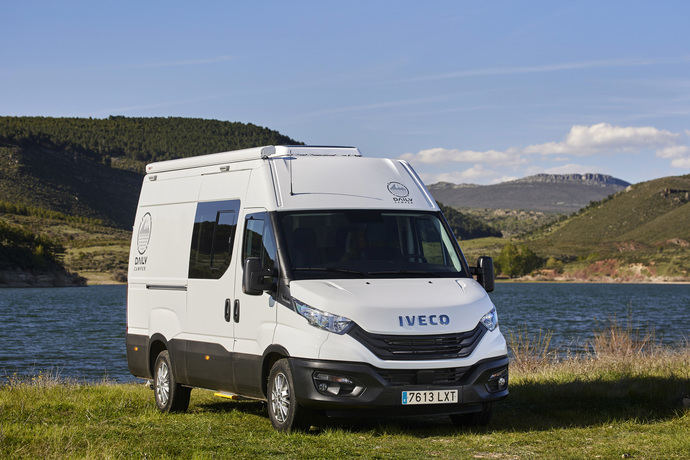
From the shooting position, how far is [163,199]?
13.6 metres

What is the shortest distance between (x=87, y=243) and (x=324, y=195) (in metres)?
162

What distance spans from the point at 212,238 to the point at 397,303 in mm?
3102

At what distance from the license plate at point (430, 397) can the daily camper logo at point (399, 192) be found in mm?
2562

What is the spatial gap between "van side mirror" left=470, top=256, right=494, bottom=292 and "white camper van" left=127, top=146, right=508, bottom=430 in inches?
0.7

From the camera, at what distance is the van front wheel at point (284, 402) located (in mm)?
9914

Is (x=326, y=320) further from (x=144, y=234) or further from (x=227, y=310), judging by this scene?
(x=144, y=234)

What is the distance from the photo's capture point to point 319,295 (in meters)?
9.80

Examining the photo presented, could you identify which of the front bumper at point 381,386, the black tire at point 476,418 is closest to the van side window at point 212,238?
the front bumper at point 381,386

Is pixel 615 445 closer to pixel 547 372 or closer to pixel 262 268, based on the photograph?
pixel 262 268

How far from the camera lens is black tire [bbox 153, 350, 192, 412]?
41.2ft

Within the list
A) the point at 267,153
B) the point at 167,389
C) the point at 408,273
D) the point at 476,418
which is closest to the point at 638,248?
the point at 167,389

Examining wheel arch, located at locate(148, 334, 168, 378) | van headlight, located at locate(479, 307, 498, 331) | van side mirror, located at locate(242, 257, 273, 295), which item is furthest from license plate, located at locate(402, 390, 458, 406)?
wheel arch, located at locate(148, 334, 168, 378)

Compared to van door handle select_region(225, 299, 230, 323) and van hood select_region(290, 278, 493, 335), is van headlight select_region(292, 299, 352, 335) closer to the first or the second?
van hood select_region(290, 278, 493, 335)

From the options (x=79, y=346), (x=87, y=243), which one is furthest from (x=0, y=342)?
(x=87, y=243)
